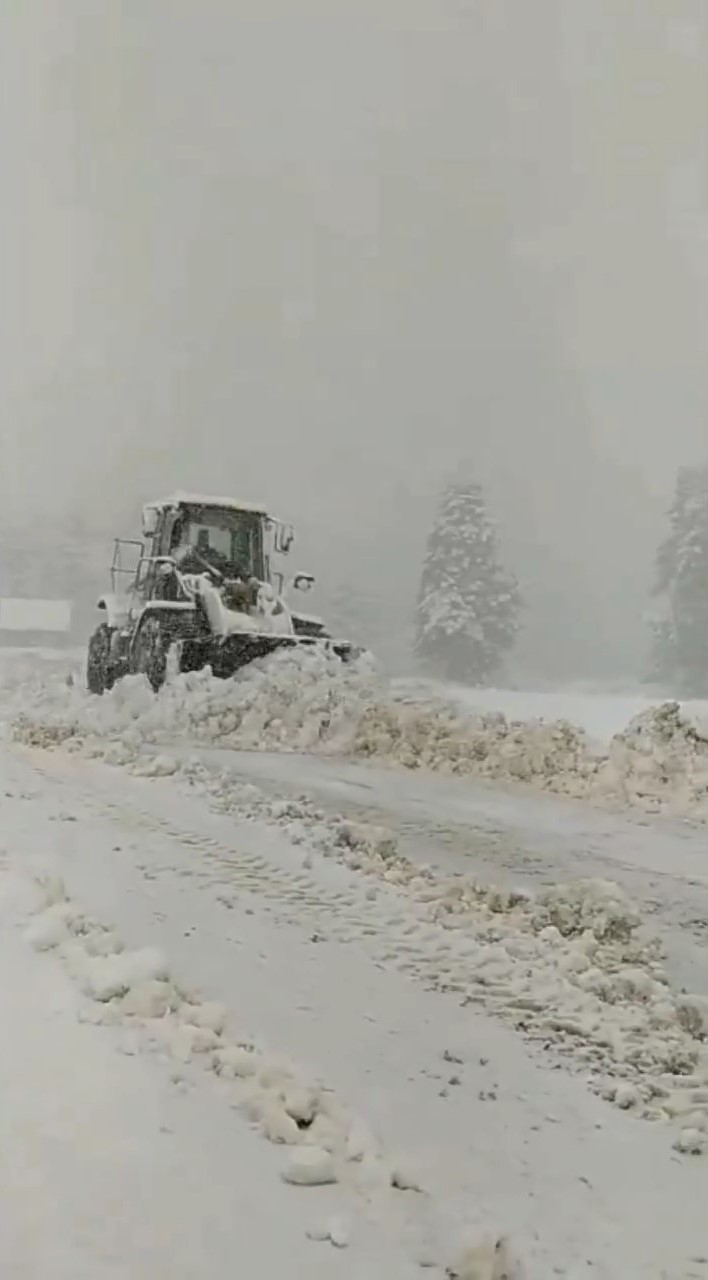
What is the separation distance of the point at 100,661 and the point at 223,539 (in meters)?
0.32

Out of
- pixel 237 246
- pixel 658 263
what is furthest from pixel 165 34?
pixel 658 263

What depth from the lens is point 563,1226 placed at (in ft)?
5.54

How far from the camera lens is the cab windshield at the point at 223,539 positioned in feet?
7.09

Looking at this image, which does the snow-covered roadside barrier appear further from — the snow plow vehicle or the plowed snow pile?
the snow plow vehicle

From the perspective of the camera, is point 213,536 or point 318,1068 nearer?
point 318,1068

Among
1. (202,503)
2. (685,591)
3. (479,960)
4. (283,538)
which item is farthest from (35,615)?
(685,591)

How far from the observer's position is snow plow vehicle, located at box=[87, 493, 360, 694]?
2148mm

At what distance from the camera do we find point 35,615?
7.39 ft

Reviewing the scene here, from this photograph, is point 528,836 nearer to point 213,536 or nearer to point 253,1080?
point 253,1080

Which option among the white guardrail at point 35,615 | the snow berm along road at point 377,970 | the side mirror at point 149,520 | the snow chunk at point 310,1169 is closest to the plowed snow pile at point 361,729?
the snow berm along road at point 377,970

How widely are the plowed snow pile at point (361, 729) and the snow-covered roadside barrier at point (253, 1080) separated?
0.35 meters

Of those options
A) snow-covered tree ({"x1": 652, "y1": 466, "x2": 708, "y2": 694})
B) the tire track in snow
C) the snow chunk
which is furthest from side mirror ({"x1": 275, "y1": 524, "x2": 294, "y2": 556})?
the snow chunk

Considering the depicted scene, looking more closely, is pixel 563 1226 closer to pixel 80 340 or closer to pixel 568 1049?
pixel 568 1049

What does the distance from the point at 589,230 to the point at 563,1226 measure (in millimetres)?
1612
